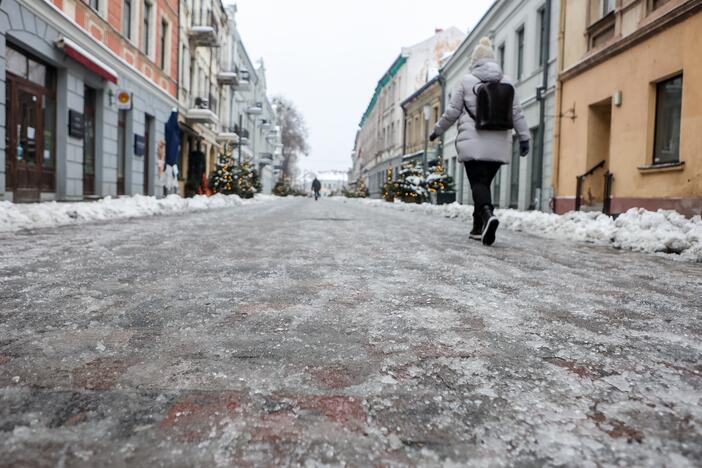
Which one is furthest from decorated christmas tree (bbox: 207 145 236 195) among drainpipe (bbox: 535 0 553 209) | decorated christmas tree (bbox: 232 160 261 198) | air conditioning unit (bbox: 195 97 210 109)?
drainpipe (bbox: 535 0 553 209)

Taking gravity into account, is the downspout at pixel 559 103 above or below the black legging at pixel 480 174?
above

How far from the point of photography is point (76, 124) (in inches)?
476

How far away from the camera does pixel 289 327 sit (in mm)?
2057

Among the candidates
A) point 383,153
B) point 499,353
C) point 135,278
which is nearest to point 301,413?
point 499,353

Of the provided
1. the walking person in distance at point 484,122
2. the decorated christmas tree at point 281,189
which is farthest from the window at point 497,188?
the decorated christmas tree at point 281,189

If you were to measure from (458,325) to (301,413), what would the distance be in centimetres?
102

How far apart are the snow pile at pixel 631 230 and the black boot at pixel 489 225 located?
5.24 feet

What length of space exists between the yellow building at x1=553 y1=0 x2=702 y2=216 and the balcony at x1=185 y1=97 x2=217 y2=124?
15.3 meters

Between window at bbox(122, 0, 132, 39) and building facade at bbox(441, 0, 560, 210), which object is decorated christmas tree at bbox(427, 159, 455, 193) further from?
window at bbox(122, 0, 132, 39)

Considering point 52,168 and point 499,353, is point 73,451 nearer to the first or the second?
point 499,353

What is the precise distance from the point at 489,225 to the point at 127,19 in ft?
46.7

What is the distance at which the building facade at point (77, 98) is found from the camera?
996 centimetres

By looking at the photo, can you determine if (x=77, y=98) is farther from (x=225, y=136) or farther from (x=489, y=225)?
(x=225, y=136)

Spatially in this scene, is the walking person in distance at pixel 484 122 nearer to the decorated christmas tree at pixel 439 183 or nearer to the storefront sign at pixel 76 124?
the storefront sign at pixel 76 124
